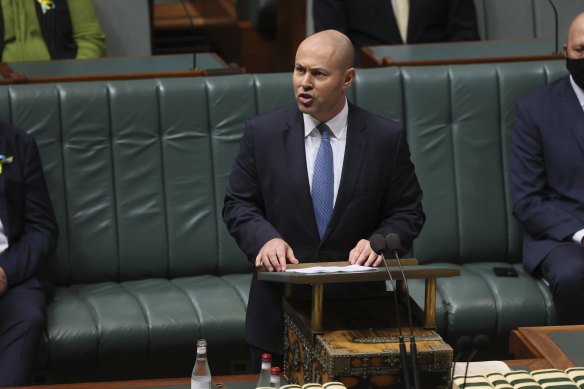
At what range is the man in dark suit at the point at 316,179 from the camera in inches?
107

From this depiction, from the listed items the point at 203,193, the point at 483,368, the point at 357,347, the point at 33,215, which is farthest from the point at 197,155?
the point at 357,347

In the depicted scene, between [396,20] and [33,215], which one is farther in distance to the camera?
[396,20]

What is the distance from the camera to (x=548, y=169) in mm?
3707

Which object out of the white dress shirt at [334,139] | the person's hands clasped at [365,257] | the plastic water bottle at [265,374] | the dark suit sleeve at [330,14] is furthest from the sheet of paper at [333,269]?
the dark suit sleeve at [330,14]

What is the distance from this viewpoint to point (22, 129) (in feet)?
11.9

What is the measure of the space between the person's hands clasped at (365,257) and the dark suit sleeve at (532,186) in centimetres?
132

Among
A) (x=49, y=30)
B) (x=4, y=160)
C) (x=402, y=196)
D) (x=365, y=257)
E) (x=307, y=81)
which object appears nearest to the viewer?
(x=365, y=257)

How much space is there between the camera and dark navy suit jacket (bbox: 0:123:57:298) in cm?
335

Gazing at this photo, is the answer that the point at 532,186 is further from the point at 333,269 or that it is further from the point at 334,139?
the point at 333,269

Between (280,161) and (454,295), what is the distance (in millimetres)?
1007

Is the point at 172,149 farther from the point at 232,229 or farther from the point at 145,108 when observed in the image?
the point at 232,229

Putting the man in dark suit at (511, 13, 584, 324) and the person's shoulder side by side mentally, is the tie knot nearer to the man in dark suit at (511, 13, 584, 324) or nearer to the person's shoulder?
the man in dark suit at (511, 13, 584, 324)

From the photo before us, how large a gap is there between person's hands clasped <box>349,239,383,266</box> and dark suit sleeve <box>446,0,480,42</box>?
2.36m

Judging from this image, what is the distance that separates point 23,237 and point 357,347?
158 cm
